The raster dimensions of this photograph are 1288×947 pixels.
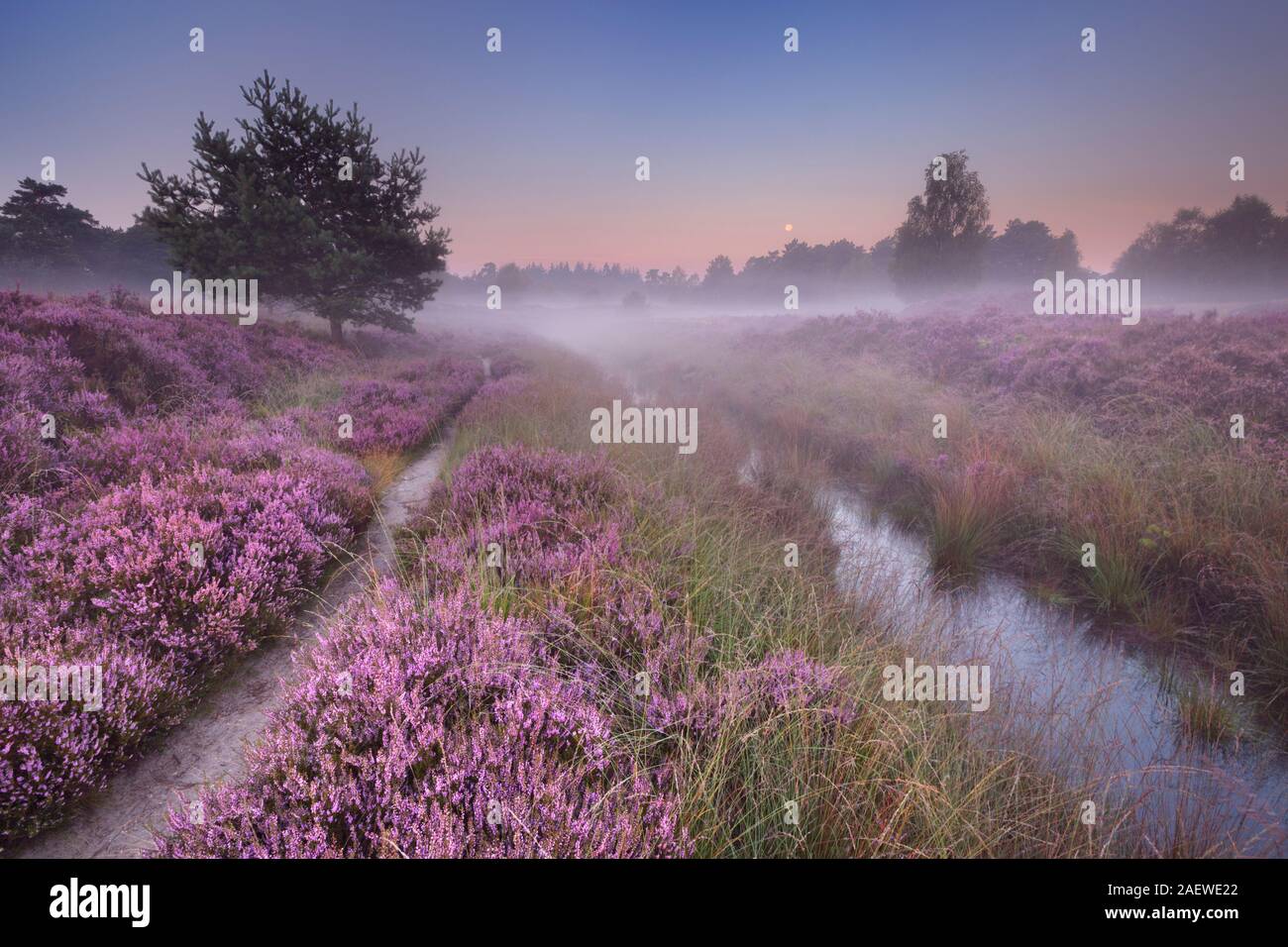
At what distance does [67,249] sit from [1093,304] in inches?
2628

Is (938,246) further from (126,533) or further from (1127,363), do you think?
(126,533)

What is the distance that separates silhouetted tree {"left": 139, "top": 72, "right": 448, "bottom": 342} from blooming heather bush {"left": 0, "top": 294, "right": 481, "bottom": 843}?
329 inches

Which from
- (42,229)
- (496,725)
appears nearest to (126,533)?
(496,725)

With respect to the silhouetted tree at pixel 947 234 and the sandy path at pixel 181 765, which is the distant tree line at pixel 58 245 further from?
the silhouetted tree at pixel 947 234

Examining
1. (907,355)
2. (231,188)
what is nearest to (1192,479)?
(907,355)

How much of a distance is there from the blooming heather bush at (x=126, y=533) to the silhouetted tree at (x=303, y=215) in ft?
27.4

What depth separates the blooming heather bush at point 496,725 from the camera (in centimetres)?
151

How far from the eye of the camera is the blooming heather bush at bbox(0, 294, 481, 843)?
2.18 m

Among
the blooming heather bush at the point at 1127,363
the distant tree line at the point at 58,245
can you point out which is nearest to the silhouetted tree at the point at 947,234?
the blooming heather bush at the point at 1127,363

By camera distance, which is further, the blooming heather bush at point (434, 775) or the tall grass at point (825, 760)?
the tall grass at point (825, 760)

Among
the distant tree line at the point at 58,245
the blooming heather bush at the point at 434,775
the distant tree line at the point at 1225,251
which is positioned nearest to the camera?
the blooming heather bush at the point at 434,775

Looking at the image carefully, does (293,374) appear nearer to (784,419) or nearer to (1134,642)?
(784,419)
